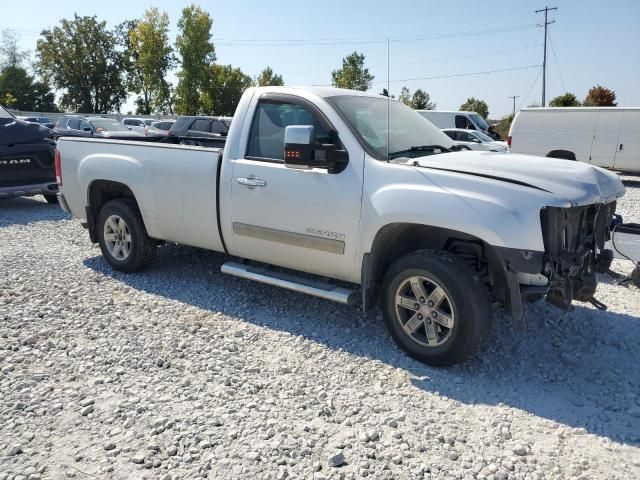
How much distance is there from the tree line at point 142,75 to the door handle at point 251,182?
37.7 meters

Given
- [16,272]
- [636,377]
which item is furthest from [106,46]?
[636,377]

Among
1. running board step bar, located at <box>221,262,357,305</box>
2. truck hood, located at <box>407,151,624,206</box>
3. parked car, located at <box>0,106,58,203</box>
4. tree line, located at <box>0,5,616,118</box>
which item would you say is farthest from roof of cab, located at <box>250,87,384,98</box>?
tree line, located at <box>0,5,616,118</box>

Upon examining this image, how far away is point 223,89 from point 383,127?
5208 cm

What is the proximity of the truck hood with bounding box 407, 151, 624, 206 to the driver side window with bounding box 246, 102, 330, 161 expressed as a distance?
1.11 metres

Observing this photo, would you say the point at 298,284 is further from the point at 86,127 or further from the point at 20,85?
the point at 20,85

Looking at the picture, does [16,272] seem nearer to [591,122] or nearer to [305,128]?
[305,128]

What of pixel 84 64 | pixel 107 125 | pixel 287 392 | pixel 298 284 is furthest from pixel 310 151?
pixel 84 64

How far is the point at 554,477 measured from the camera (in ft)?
8.87

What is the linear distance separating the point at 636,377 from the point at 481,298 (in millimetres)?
1274

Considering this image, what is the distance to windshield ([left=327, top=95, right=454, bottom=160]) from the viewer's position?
421 centimetres

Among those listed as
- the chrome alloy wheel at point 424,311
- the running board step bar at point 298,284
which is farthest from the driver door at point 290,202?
the chrome alloy wheel at point 424,311

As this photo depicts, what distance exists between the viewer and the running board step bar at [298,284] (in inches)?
164

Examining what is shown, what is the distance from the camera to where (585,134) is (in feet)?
51.1

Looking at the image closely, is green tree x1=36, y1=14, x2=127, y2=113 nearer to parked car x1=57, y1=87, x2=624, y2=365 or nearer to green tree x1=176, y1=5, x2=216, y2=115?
green tree x1=176, y1=5, x2=216, y2=115
